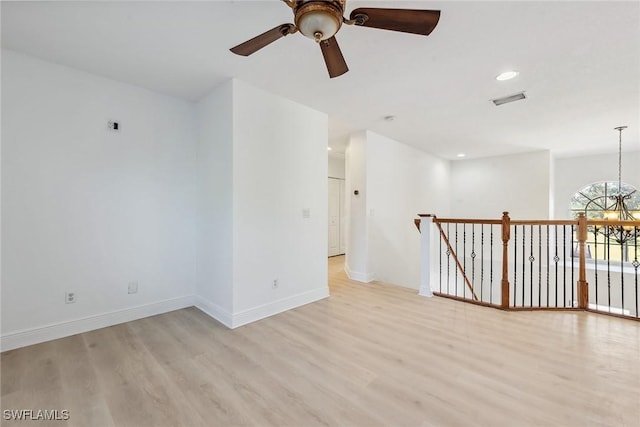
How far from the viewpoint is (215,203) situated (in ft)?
9.95

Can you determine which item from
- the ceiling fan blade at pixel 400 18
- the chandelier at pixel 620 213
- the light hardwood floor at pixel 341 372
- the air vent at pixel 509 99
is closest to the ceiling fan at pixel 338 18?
the ceiling fan blade at pixel 400 18

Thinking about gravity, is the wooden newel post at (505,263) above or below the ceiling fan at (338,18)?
below

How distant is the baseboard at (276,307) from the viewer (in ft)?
9.27

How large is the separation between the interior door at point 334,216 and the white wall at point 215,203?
160 inches

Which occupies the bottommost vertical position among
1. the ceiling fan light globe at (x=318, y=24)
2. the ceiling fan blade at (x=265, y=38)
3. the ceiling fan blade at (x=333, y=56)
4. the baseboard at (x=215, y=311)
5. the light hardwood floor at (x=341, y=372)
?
the light hardwood floor at (x=341, y=372)

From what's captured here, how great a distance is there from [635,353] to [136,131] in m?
5.16

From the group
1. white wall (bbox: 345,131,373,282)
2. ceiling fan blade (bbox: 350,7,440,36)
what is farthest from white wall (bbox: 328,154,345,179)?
Answer: ceiling fan blade (bbox: 350,7,440,36)

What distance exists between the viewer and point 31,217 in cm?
239

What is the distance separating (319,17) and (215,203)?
2.22m

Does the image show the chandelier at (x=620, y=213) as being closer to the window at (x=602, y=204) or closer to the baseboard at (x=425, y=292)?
the window at (x=602, y=204)

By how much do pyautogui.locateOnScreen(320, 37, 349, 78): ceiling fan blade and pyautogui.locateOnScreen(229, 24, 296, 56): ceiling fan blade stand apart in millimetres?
215

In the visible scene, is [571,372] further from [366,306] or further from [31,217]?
[31,217]

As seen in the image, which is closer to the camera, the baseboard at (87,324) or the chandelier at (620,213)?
the baseboard at (87,324)

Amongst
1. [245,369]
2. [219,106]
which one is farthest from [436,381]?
[219,106]
